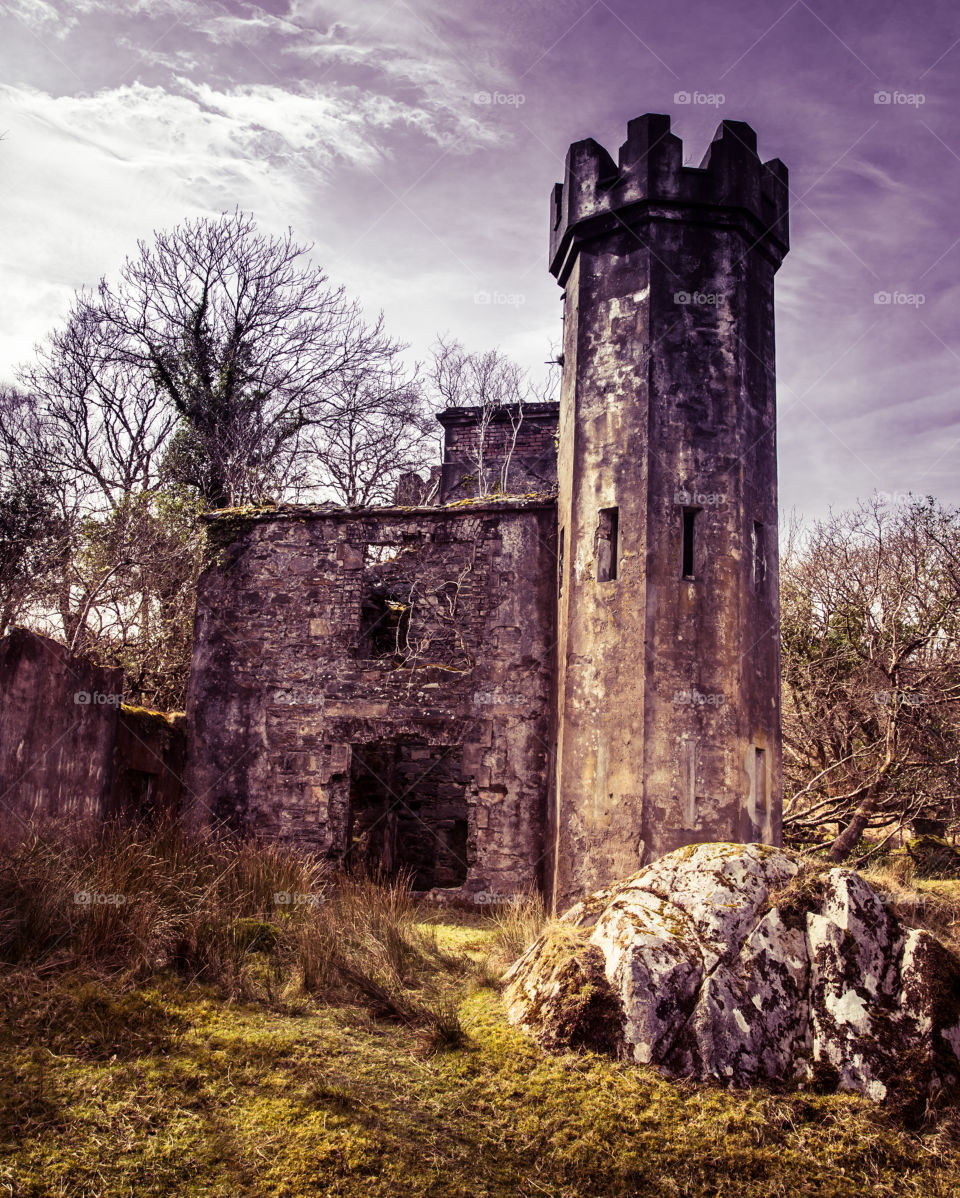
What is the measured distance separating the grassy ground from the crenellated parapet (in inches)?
356

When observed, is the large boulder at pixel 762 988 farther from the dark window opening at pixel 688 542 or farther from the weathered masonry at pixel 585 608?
the dark window opening at pixel 688 542

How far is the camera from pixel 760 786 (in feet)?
32.8

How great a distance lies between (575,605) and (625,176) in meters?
5.21

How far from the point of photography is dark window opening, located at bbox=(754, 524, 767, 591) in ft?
34.7

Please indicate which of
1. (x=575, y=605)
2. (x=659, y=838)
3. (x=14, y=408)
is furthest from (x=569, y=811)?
(x=14, y=408)

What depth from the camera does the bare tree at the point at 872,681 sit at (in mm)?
14039

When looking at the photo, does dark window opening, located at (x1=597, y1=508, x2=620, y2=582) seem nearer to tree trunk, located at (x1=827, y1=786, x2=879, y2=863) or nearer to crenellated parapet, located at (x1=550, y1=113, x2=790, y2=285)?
crenellated parapet, located at (x1=550, y1=113, x2=790, y2=285)

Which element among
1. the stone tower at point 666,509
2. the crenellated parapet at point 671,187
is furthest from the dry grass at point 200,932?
the crenellated parapet at point 671,187

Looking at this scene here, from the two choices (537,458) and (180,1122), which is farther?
(537,458)

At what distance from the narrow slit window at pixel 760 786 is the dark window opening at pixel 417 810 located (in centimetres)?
526

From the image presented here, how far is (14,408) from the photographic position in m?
23.4

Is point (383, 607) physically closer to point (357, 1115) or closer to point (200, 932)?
point (200, 932)

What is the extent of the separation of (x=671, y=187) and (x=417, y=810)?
9.54 m

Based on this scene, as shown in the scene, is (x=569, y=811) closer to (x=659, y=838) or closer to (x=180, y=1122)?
(x=659, y=838)
